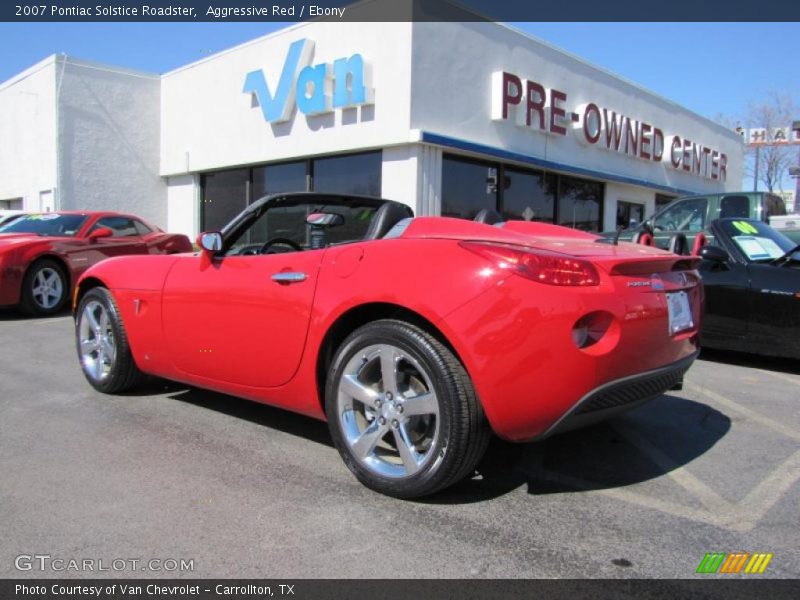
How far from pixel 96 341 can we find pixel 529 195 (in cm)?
1102

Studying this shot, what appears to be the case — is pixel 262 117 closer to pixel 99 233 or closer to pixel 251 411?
pixel 99 233

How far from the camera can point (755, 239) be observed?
6039 millimetres

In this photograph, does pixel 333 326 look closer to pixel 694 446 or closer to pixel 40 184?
pixel 694 446

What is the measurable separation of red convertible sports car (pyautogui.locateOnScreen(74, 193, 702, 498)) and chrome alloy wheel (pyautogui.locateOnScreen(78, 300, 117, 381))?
3.10 feet

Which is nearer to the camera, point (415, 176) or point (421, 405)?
point (421, 405)

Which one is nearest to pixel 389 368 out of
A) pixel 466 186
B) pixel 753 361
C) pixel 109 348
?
pixel 109 348

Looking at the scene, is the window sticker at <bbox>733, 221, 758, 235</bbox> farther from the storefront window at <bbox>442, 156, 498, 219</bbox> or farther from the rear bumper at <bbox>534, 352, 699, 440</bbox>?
the storefront window at <bbox>442, 156, 498, 219</bbox>

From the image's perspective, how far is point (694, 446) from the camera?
139 inches

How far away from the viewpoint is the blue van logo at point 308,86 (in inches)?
445

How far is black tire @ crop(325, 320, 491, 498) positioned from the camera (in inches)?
100

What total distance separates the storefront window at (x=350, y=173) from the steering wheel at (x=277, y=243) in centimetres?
732

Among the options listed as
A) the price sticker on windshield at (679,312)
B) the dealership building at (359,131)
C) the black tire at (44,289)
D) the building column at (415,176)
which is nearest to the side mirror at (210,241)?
the price sticker on windshield at (679,312)

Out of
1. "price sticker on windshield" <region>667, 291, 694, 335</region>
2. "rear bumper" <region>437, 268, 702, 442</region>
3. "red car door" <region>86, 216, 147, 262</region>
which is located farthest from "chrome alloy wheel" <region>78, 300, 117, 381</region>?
"red car door" <region>86, 216, 147, 262</region>
